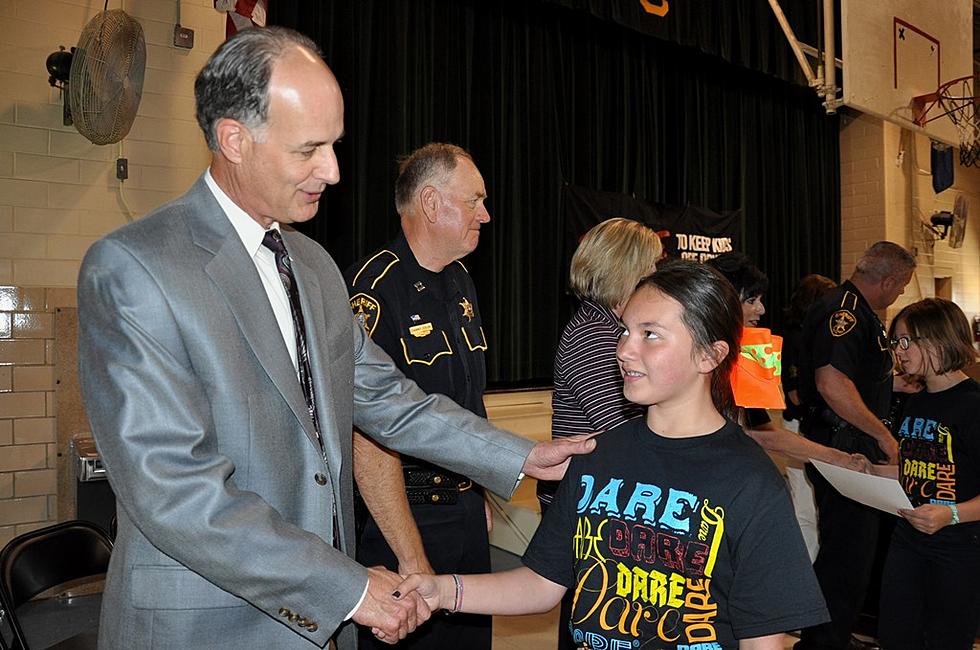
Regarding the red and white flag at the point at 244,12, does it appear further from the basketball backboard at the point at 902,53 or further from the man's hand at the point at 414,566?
the basketball backboard at the point at 902,53

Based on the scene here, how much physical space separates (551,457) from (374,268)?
94 cm

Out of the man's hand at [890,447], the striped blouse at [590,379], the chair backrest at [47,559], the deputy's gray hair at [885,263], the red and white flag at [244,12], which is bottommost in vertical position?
the chair backrest at [47,559]

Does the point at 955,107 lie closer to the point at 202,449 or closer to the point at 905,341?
the point at 905,341

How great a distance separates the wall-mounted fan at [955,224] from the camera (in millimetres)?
9581

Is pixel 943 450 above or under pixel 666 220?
under

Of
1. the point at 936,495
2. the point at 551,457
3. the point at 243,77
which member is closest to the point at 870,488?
the point at 936,495

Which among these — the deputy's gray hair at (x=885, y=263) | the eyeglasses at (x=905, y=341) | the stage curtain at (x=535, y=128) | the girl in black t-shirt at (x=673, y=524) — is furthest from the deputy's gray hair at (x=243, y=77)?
the stage curtain at (x=535, y=128)

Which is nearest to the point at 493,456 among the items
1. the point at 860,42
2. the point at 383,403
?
the point at 383,403

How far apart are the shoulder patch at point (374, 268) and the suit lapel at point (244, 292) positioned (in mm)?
970

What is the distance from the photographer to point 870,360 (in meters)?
3.98

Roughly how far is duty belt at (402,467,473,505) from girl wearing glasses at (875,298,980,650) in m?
1.55

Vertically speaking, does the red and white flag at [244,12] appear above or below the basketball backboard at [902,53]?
below

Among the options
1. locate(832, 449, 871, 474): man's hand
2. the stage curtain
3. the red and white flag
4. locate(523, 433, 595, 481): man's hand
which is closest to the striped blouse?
locate(523, 433, 595, 481): man's hand

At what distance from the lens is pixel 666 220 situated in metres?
7.24
